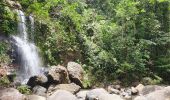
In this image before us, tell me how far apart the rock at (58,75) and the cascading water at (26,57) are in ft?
5.73

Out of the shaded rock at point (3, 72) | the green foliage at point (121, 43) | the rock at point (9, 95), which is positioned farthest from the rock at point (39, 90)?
the green foliage at point (121, 43)

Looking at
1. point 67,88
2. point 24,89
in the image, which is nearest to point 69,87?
point 67,88

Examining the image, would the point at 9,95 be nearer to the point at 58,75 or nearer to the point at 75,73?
the point at 58,75

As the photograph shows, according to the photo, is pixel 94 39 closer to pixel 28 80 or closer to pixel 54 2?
pixel 28 80

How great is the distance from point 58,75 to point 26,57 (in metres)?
2.76

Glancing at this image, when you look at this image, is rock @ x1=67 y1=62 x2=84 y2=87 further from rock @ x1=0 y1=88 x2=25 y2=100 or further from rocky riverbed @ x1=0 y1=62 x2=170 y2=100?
rock @ x1=0 y1=88 x2=25 y2=100

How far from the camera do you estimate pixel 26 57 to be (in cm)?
1673

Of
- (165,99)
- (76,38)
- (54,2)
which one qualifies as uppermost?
(54,2)

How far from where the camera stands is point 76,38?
19.4 metres

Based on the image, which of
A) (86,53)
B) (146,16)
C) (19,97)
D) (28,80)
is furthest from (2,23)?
(146,16)

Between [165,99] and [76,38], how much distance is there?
963 cm

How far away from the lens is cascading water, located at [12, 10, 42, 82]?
16.2 meters

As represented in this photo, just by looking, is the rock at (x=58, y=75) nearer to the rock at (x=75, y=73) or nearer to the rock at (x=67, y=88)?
the rock at (x=75, y=73)

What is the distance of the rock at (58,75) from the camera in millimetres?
14648
